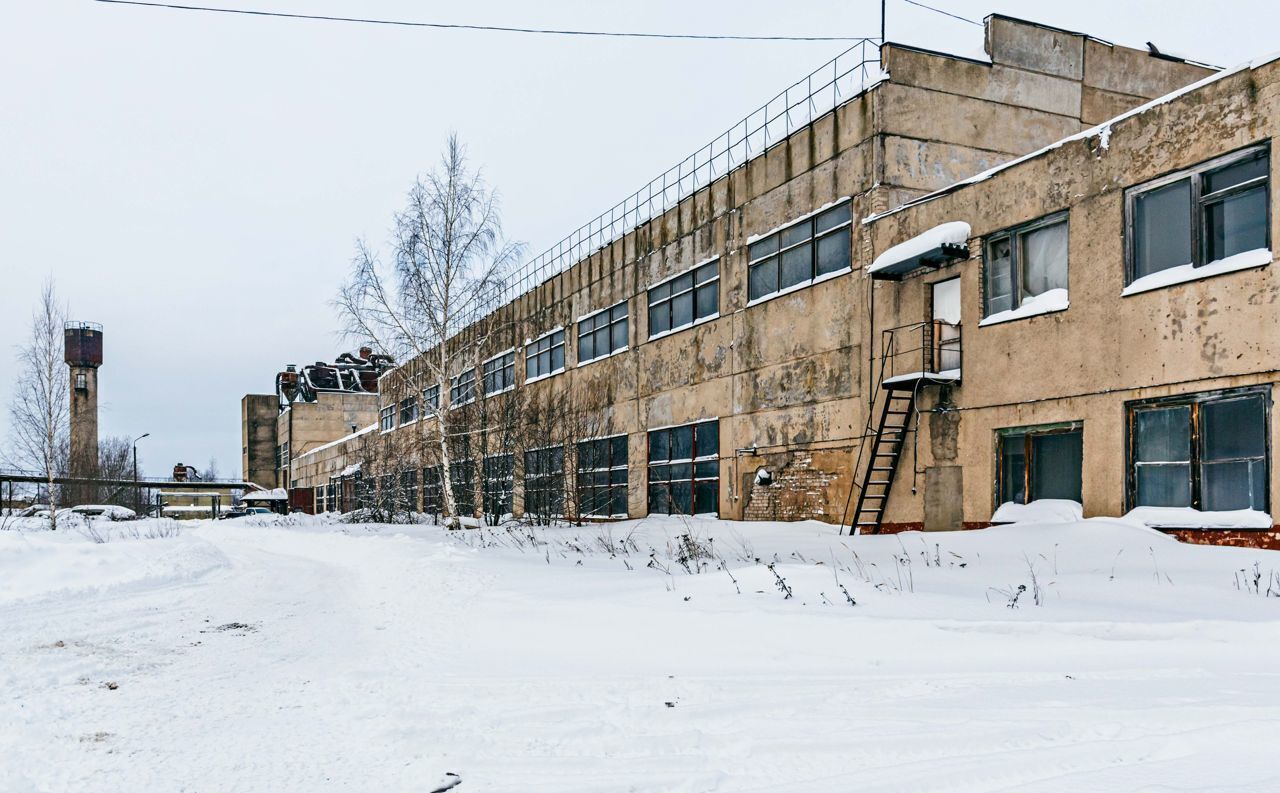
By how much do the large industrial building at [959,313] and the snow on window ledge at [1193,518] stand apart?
0.13 ft

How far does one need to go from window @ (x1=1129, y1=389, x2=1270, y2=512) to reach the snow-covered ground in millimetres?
1081

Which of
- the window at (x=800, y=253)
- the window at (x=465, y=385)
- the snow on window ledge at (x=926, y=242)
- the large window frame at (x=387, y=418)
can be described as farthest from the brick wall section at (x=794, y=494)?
the large window frame at (x=387, y=418)

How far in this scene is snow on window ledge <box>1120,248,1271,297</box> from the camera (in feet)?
38.2

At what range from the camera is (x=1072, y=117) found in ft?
68.0

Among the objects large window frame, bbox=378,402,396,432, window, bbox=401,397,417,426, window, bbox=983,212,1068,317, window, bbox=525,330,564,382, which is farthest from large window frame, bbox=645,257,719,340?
large window frame, bbox=378,402,396,432

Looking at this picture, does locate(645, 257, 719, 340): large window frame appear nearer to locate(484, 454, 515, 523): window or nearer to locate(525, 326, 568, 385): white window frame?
locate(525, 326, 568, 385): white window frame

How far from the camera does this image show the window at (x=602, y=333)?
28.8 meters

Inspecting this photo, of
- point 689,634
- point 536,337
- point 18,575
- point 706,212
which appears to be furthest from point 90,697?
point 536,337

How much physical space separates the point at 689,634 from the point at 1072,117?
58.9ft

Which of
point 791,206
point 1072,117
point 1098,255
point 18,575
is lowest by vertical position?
point 18,575

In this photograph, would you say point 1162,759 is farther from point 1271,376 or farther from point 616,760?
point 1271,376

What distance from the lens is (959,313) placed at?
648 inches

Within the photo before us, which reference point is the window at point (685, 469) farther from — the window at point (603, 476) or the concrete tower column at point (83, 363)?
the concrete tower column at point (83, 363)

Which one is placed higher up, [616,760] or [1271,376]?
[1271,376]
